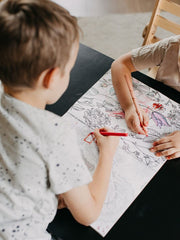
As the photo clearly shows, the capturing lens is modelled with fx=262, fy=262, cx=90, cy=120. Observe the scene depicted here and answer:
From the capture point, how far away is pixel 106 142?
2.29 ft

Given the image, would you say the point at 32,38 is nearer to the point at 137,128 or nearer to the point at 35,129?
the point at 35,129

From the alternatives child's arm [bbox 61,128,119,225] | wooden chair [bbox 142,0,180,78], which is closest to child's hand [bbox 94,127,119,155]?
child's arm [bbox 61,128,119,225]

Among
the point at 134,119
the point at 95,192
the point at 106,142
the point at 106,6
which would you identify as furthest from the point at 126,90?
the point at 106,6

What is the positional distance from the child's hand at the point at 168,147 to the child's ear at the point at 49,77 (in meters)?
0.36

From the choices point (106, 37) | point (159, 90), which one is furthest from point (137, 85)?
point (106, 37)

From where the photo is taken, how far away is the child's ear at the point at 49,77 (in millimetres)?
499

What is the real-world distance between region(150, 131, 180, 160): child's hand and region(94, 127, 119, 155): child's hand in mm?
107

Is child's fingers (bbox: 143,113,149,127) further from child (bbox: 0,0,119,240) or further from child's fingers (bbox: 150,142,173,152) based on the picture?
child (bbox: 0,0,119,240)

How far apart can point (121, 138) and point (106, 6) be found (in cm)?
180

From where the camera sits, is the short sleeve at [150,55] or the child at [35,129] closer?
the child at [35,129]

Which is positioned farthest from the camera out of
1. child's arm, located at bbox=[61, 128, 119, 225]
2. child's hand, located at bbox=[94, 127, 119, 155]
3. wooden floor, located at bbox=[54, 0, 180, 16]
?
wooden floor, located at bbox=[54, 0, 180, 16]

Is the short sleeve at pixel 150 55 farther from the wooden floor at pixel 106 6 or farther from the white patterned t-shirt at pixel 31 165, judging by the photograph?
the wooden floor at pixel 106 6

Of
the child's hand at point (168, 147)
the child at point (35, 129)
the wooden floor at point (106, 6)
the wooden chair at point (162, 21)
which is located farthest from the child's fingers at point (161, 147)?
the wooden floor at point (106, 6)

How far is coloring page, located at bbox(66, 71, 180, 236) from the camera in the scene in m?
0.64
